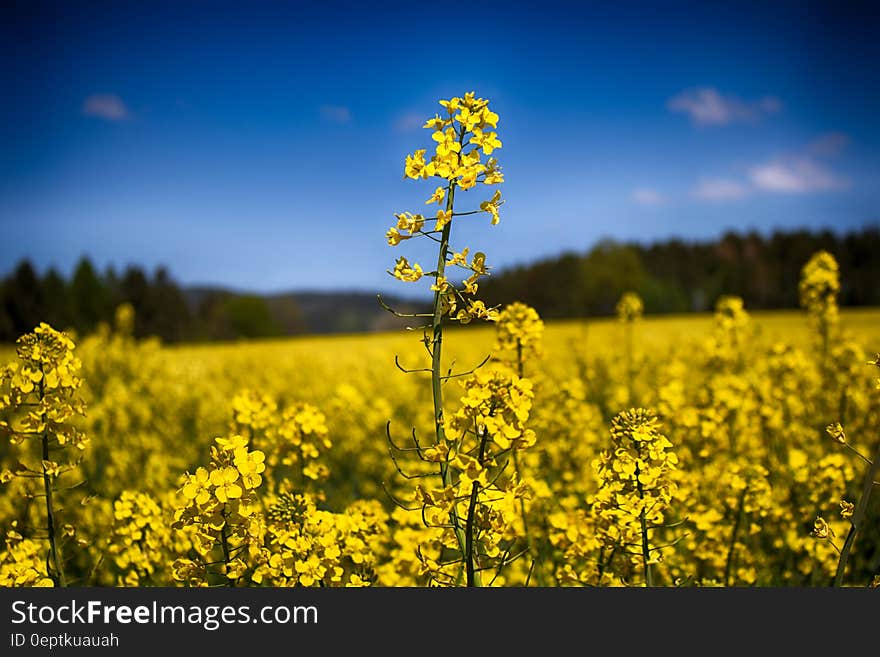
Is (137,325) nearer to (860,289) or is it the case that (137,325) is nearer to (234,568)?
(860,289)

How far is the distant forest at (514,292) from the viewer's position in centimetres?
1948

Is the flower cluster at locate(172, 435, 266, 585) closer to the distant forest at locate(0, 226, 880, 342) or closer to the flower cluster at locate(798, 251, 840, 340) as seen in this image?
Answer: the flower cluster at locate(798, 251, 840, 340)

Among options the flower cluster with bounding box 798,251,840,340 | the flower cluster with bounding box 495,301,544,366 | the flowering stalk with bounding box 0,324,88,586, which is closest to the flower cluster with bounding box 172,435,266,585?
the flowering stalk with bounding box 0,324,88,586

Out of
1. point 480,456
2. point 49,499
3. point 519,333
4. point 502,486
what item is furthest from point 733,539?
point 49,499

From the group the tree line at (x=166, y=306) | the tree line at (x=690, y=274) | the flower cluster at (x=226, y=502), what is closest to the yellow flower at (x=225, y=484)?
the flower cluster at (x=226, y=502)

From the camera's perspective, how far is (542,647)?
1897 millimetres

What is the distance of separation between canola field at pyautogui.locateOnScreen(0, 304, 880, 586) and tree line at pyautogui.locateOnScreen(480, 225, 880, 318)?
32.0ft

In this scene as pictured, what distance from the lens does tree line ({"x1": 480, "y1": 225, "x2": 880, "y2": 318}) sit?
1379 cm

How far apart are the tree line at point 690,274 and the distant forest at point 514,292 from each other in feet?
0.16

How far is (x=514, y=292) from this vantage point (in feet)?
58.7

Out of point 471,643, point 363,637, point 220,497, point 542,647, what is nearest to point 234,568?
point 220,497

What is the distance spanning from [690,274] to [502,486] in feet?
93.5

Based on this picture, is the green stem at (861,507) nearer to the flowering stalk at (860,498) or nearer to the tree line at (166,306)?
the flowering stalk at (860,498)

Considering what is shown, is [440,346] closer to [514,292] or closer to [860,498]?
[860,498]
